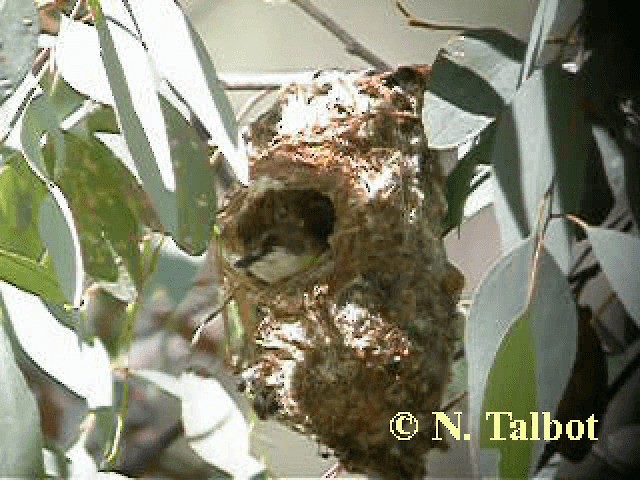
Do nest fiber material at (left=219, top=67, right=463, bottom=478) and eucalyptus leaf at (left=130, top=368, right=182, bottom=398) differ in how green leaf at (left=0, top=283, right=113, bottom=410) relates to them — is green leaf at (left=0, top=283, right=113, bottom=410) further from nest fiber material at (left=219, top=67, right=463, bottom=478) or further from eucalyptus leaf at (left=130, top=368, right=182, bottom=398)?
eucalyptus leaf at (left=130, top=368, right=182, bottom=398)

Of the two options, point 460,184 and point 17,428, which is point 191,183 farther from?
point 460,184

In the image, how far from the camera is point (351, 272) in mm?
1097

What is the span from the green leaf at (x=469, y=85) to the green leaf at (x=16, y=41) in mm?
380

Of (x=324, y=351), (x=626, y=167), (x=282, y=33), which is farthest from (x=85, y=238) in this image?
(x=282, y=33)

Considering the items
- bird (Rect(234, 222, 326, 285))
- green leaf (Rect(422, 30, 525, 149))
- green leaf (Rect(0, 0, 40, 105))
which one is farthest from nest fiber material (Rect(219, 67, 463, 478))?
green leaf (Rect(0, 0, 40, 105))

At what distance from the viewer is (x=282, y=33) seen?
6.21ft

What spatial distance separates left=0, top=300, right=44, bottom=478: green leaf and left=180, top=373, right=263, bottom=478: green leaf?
1.62ft

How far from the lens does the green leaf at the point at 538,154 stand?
955 millimetres

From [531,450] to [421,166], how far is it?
0.34 metres

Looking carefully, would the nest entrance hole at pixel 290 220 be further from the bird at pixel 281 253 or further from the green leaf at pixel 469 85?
the green leaf at pixel 469 85

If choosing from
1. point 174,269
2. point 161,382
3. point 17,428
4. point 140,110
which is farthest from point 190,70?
point 161,382

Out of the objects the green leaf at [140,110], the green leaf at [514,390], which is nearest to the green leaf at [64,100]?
the green leaf at [140,110]

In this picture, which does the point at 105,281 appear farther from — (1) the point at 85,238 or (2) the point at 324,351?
(2) the point at 324,351

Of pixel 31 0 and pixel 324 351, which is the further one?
pixel 324 351
